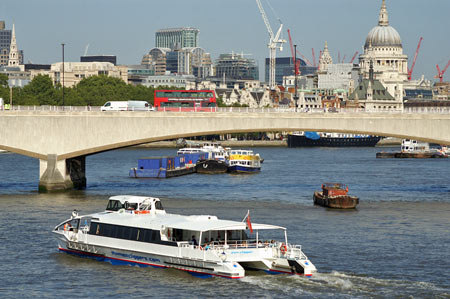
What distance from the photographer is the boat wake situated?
43.2 metres

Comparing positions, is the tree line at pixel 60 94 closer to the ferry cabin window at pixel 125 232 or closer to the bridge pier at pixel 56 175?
the bridge pier at pixel 56 175

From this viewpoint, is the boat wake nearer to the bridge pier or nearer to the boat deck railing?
the boat deck railing

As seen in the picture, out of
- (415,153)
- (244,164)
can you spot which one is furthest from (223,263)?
(415,153)

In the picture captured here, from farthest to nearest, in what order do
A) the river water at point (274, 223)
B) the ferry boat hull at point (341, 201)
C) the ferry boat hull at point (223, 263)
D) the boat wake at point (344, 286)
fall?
the ferry boat hull at point (341, 201)
the ferry boat hull at point (223, 263)
the river water at point (274, 223)
the boat wake at point (344, 286)

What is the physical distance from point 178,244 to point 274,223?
1529 centimetres

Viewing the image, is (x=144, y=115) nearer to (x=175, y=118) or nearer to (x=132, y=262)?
(x=175, y=118)

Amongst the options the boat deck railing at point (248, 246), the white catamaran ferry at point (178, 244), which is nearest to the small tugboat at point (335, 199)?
the white catamaran ferry at point (178, 244)

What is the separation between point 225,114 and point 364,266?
110 ft

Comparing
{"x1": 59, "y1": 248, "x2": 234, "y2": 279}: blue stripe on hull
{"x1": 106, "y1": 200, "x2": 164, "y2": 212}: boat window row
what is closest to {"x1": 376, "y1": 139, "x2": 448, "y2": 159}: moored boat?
{"x1": 106, "y1": 200, "x2": 164, "y2": 212}: boat window row

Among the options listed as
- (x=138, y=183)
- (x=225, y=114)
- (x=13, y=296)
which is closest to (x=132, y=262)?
(x=13, y=296)

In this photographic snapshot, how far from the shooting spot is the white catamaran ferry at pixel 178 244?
4634 cm

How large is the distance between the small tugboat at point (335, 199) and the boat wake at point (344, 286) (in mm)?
25296

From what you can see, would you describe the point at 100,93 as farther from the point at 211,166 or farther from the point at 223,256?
the point at 223,256

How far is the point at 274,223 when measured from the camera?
62000 millimetres
